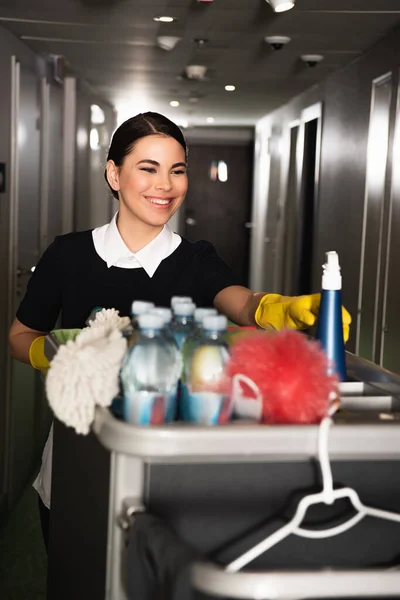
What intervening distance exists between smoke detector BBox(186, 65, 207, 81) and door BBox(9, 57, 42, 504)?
129cm

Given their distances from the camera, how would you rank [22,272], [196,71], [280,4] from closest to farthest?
1. [280,4]
2. [22,272]
3. [196,71]

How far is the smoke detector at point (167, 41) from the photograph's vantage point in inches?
178

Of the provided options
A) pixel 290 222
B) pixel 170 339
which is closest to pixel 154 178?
pixel 170 339

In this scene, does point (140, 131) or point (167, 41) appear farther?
point (167, 41)

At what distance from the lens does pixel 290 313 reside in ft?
4.91

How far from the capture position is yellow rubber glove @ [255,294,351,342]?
1.44 m

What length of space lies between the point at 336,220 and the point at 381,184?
1062 mm

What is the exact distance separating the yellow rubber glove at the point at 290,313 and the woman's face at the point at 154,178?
0.42 metres

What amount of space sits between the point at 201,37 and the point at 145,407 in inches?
151

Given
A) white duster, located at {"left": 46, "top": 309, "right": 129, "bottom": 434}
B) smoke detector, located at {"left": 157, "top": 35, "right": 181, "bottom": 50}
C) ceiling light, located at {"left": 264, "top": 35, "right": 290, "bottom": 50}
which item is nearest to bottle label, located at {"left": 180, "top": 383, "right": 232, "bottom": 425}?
white duster, located at {"left": 46, "top": 309, "right": 129, "bottom": 434}

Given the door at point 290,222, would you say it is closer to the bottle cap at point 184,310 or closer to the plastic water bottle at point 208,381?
the bottle cap at point 184,310

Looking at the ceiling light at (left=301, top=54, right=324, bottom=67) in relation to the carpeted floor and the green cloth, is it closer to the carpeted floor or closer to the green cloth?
the carpeted floor

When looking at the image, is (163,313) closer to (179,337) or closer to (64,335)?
(179,337)

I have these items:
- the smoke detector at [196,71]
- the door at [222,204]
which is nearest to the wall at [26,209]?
the smoke detector at [196,71]
